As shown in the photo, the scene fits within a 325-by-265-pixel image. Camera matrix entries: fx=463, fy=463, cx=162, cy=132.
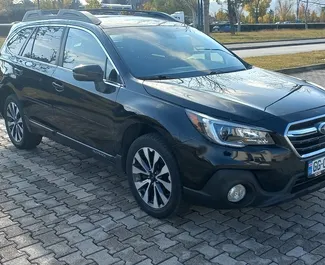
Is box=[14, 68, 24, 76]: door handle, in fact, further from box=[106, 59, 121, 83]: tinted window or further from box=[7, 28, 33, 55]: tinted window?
box=[106, 59, 121, 83]: tinted window

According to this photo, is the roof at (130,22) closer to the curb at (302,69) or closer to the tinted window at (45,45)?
the tinted window at (45,45)

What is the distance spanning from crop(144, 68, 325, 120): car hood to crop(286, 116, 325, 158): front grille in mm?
136

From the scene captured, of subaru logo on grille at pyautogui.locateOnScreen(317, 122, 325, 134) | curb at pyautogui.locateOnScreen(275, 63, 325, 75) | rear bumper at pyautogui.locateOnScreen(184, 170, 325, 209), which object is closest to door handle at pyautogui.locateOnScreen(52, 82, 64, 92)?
rear bumper at pyautogui.locateOnScreen(184, 170, 325, 209)

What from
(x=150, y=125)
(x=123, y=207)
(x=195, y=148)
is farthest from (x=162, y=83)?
(x=123, y=207)

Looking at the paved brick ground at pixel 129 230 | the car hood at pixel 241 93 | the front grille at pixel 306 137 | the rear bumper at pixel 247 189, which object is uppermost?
the car hood at pixel 241 93

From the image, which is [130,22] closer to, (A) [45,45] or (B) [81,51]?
(B) [81,51]

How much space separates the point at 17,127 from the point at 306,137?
4065 millimetres

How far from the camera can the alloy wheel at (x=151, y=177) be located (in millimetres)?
3922

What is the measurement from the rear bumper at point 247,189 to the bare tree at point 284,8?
70.3m

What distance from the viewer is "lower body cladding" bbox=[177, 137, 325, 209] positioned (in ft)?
11.5

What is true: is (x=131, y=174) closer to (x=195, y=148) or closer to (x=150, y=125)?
(x=150, y=125)

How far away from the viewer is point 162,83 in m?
4.16

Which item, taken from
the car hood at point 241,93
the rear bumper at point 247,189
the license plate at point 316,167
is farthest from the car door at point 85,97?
the license plate at point 316,167

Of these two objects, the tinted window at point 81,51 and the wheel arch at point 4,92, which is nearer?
the tinted window at point 81,51
